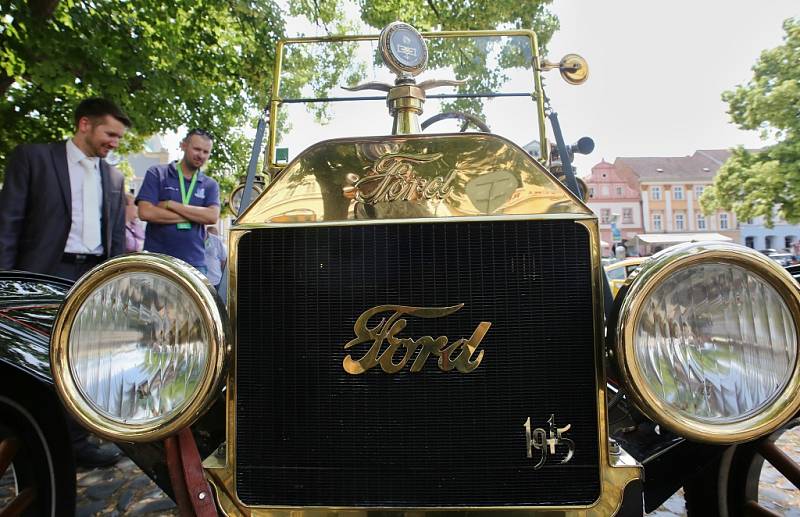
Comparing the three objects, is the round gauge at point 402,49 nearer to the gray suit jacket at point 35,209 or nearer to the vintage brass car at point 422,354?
the vintage brass car at point 422,354

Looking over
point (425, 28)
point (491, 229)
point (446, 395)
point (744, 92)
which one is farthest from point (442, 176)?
point (744, 92)

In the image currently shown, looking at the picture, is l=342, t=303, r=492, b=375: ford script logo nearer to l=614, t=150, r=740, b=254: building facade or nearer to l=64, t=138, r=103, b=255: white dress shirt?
l=64, t=138, r=103, b=255: white dress shirt

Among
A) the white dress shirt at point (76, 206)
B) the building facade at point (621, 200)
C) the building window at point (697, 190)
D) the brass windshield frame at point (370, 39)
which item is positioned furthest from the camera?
the building facade at point (621, 200)

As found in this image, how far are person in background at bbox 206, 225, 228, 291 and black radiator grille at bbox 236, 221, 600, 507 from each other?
127 inches

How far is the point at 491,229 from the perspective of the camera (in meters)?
1.29

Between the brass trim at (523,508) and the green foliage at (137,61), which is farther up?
the green foliage at (137,61)

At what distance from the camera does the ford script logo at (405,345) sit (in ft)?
4.11

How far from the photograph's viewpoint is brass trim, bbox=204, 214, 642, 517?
125cm

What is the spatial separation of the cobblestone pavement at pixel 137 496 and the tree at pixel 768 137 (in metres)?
17.4

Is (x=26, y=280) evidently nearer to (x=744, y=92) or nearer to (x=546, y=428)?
(x=546, y=428)

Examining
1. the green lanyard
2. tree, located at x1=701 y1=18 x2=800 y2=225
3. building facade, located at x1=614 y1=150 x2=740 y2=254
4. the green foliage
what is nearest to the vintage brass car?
the green lanyard

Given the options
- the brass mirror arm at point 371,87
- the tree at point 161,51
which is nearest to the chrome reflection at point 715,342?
the brass mirror arm at point 371,87

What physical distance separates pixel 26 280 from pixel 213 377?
1.20 meters

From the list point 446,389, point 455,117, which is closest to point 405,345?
point 446,389
